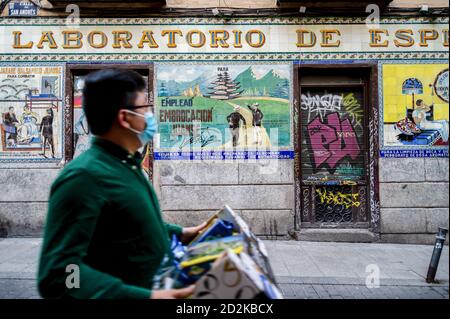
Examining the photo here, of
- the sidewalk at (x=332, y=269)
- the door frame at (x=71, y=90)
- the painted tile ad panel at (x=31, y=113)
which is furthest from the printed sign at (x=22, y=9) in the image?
the sidewalk at (x=332, y=269)

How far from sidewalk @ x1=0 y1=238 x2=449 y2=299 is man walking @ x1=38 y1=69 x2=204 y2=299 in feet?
12.3

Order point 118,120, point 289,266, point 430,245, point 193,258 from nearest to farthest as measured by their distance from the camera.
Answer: point 193,258, point 118,120, point 289,266, point 430,245

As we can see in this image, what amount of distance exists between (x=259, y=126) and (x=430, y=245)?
4308 millimetres

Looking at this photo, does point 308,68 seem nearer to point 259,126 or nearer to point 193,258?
point 259,126

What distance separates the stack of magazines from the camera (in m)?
1.50

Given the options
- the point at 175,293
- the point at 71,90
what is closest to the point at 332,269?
the point at 175,293

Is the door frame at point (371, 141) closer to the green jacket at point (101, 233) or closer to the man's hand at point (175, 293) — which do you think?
A: the green jacket at point (101, 233)

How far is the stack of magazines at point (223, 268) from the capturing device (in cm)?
150

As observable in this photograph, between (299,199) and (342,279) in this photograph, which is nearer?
(342,279)

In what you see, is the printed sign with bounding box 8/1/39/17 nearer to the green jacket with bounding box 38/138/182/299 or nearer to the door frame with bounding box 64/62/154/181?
the door frame with bounding box 64/62/154/181

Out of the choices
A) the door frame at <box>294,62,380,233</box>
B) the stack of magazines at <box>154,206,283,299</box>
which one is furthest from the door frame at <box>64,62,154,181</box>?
the stack of magazines at <box>154,206,283,299</box>

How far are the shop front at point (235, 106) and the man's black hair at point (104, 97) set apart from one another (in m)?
6.40

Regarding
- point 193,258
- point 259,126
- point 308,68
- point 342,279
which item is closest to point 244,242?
point 193,258

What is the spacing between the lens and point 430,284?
18.1 ft
